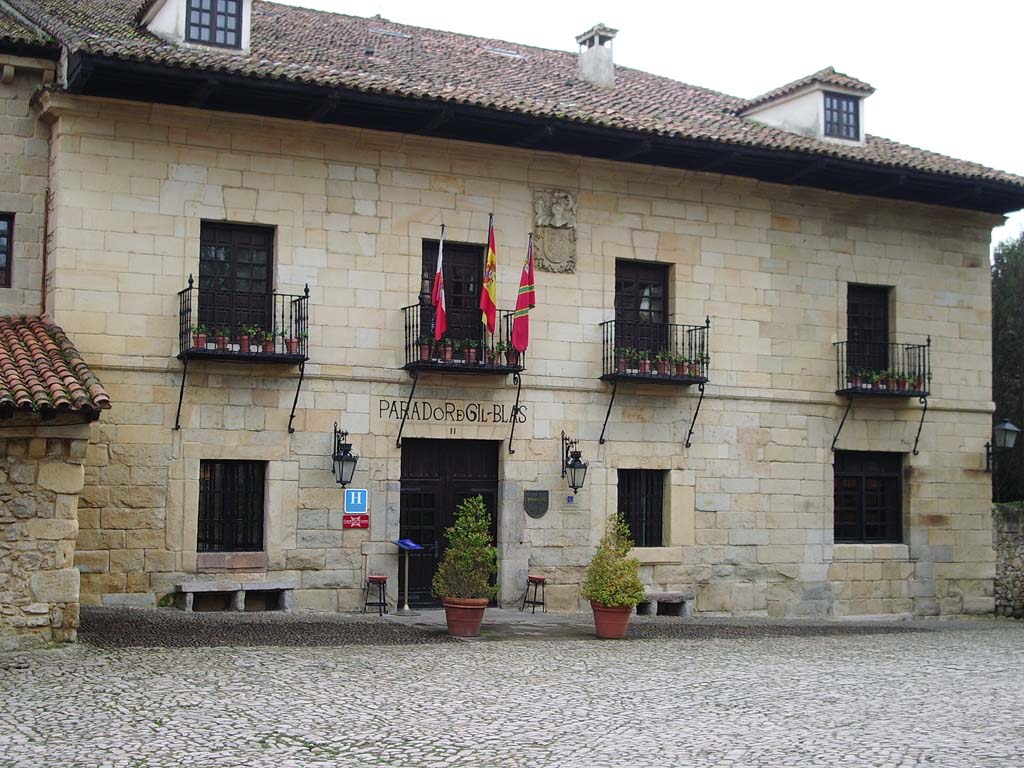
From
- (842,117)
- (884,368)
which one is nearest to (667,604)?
(884,368)

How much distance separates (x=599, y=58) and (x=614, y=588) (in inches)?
384

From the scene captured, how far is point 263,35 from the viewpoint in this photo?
18.2 metres

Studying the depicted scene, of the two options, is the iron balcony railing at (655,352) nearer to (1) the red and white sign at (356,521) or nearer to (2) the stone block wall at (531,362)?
(2) the stone block wall at (531,362)

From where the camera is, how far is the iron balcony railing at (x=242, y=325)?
15.7m

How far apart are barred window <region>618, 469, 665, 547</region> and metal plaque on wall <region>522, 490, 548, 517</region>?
132cm

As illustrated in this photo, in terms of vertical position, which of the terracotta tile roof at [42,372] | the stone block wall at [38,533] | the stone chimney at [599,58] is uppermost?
the stone chimney at [599,58]

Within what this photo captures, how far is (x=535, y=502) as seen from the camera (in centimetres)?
1777

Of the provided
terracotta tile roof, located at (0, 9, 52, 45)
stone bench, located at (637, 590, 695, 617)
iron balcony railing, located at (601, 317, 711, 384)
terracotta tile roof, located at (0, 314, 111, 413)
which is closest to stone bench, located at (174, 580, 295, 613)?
terracotta tile roof, located at (0, 314, 111, 413)

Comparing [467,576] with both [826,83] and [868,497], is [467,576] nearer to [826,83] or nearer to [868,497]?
[868,497]

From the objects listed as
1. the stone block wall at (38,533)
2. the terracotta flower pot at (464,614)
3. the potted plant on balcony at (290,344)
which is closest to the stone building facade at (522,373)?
the potted plant on balcony at (290,344)

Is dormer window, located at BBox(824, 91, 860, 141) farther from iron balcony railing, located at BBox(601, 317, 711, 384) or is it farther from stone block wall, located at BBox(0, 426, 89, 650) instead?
stone block wall, located at BBox(0, 426, 89, 650)

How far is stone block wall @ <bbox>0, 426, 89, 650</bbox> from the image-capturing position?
12.4 meters

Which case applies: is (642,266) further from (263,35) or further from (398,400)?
(263,35)

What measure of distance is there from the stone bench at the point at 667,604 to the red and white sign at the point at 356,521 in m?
4.16
